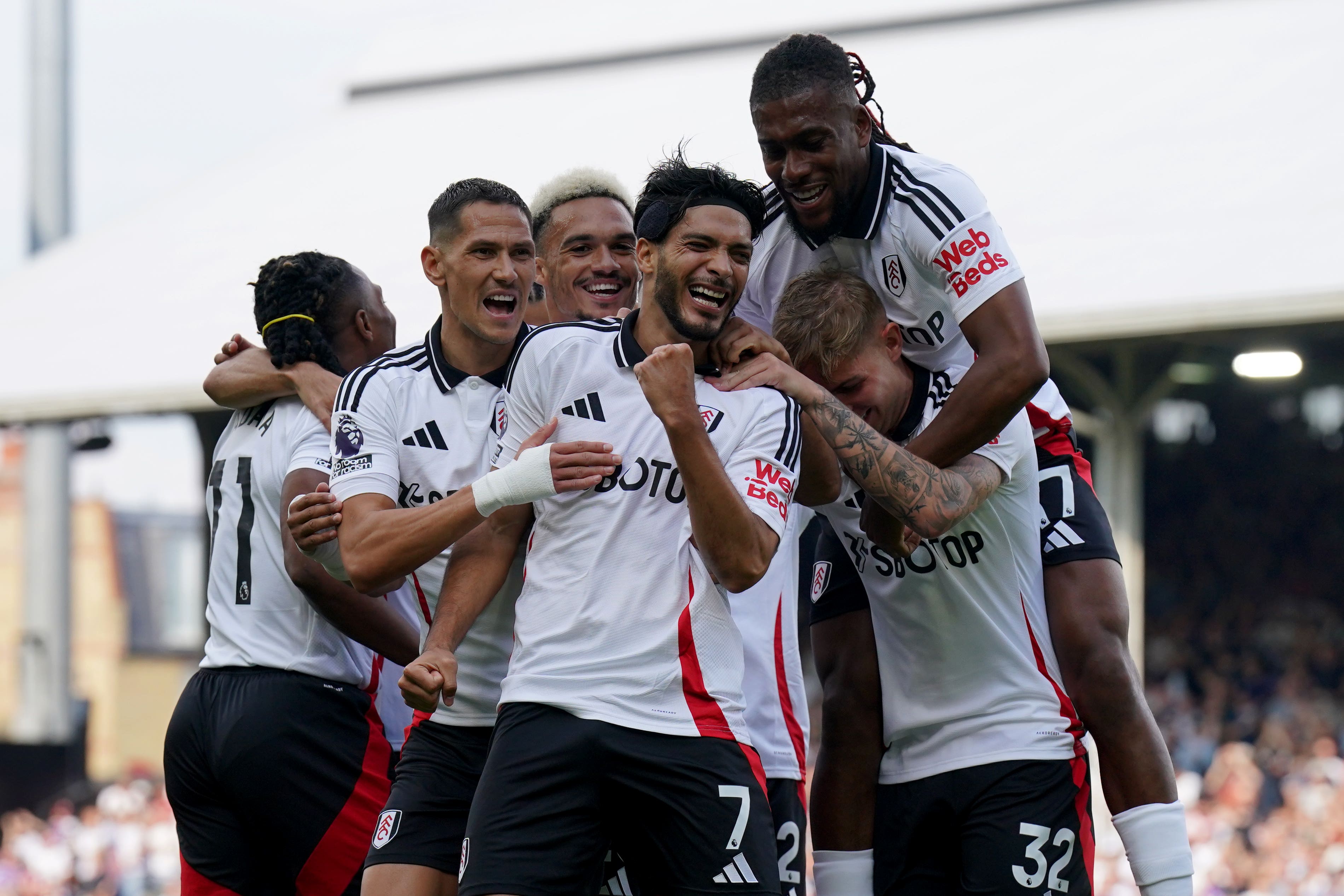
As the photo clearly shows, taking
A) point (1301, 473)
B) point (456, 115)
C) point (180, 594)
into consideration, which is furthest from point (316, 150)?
point (180, 594)

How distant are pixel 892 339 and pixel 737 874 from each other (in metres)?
1.54

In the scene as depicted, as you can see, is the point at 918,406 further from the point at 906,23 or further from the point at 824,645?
the point at 906,23

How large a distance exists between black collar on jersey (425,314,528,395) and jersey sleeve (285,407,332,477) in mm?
362

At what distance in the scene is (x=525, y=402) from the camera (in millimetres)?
3609

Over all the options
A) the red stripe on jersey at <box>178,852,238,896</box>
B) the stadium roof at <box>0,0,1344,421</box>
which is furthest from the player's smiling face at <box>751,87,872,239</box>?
the stadium roof at <box>0,0,1344,421</box>

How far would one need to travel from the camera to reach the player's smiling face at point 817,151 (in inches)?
156

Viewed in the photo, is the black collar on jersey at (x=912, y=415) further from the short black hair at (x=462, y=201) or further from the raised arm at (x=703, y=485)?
the short black hair at (x=462, y=201)

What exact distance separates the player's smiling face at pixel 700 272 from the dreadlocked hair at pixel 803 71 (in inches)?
22.4

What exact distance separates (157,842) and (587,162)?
822 cm

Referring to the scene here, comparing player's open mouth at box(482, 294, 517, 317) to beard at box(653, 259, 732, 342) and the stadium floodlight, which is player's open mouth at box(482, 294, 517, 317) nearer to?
beard at box(653, 259, 732, 342)

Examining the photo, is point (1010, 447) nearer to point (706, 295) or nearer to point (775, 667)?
point (775, 667)

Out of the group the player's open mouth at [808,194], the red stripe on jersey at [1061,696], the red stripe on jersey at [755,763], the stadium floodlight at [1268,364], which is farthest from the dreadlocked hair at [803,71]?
the stadium floodlight at [1268,364]

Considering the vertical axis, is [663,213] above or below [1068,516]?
above

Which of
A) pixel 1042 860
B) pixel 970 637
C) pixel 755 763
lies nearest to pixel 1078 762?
pixel 1042 860
